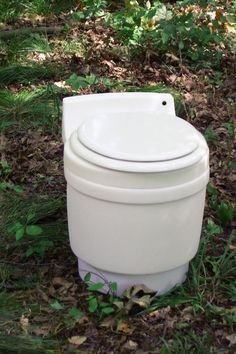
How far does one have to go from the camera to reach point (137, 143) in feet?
7.80

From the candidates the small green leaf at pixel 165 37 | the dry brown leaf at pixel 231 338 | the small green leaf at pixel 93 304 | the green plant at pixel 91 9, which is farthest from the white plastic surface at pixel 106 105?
the green plant at pixel 91 9

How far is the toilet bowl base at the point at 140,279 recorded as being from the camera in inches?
101

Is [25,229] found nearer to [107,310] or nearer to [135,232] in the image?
[107,310]

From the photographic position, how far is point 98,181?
2.34 metres

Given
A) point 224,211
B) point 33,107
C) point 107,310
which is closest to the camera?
point 107,310

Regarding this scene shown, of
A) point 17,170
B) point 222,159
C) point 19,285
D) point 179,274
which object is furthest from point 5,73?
point 179,274

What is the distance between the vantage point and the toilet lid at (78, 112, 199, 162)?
232 cm

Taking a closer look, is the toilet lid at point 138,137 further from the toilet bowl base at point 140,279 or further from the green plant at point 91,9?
the green plant at point 91,9

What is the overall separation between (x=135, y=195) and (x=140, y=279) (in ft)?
1.45

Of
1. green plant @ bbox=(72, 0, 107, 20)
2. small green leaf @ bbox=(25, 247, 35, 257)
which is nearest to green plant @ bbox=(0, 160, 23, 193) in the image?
small green leaf @ bbox=(25, 247, 35, 257)

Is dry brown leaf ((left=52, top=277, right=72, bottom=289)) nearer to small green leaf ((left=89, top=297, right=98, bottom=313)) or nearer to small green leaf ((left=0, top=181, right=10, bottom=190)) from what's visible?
small green leaf ((left=89, top=297, right=98, bottom=313))

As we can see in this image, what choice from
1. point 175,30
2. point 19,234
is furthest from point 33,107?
point 19,234

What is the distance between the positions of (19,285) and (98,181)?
0.74 m

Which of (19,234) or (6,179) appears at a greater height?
(19,234)
